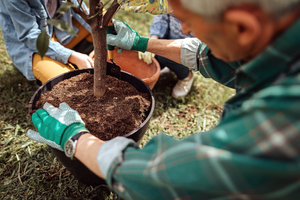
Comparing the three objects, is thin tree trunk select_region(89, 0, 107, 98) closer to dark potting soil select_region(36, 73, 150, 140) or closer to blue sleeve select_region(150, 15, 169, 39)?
dark potting soil select_region(36, 73, 150, 140)

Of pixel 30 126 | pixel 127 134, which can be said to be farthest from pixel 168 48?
pixel 30 126

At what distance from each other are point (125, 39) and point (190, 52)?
14.2 inches

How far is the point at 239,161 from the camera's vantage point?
518 mm

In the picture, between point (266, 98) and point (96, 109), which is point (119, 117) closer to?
point (96, 109)

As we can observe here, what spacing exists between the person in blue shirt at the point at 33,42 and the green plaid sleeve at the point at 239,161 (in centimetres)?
108

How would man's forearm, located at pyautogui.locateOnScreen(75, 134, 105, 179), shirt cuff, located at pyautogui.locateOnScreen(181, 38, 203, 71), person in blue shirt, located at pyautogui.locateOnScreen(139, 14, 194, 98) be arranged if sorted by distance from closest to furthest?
man's forearm, located at pyautogui.locateOnScreen(75, 134, 105, 179), shirt cuff, located at pyautogui.locateOnScreen(181, 38, 203, 71), person in blue shirt, located at pyautogui.locateOnScreen(139, 14, 194, 98)

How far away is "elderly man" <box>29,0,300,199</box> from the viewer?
494 millimetres

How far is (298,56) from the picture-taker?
54 centimetres

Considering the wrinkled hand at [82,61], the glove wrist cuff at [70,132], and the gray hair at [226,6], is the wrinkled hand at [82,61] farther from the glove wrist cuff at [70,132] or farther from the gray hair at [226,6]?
the gray hair at [226,6]

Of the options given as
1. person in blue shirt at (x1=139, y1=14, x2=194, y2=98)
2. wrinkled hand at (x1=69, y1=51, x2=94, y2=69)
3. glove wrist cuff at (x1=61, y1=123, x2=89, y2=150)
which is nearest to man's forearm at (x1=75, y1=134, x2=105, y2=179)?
glove wrist cuff at (x1=61, y1=123, x2=89, y2=150)

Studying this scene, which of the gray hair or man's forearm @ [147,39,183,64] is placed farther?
man's forearm @ [147,39,183,64]

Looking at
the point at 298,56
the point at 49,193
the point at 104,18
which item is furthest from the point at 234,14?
the point at 49,193

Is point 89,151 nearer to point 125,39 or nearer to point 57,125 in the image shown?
point 57,125

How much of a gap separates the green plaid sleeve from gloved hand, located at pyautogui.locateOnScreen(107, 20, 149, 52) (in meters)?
0.80
